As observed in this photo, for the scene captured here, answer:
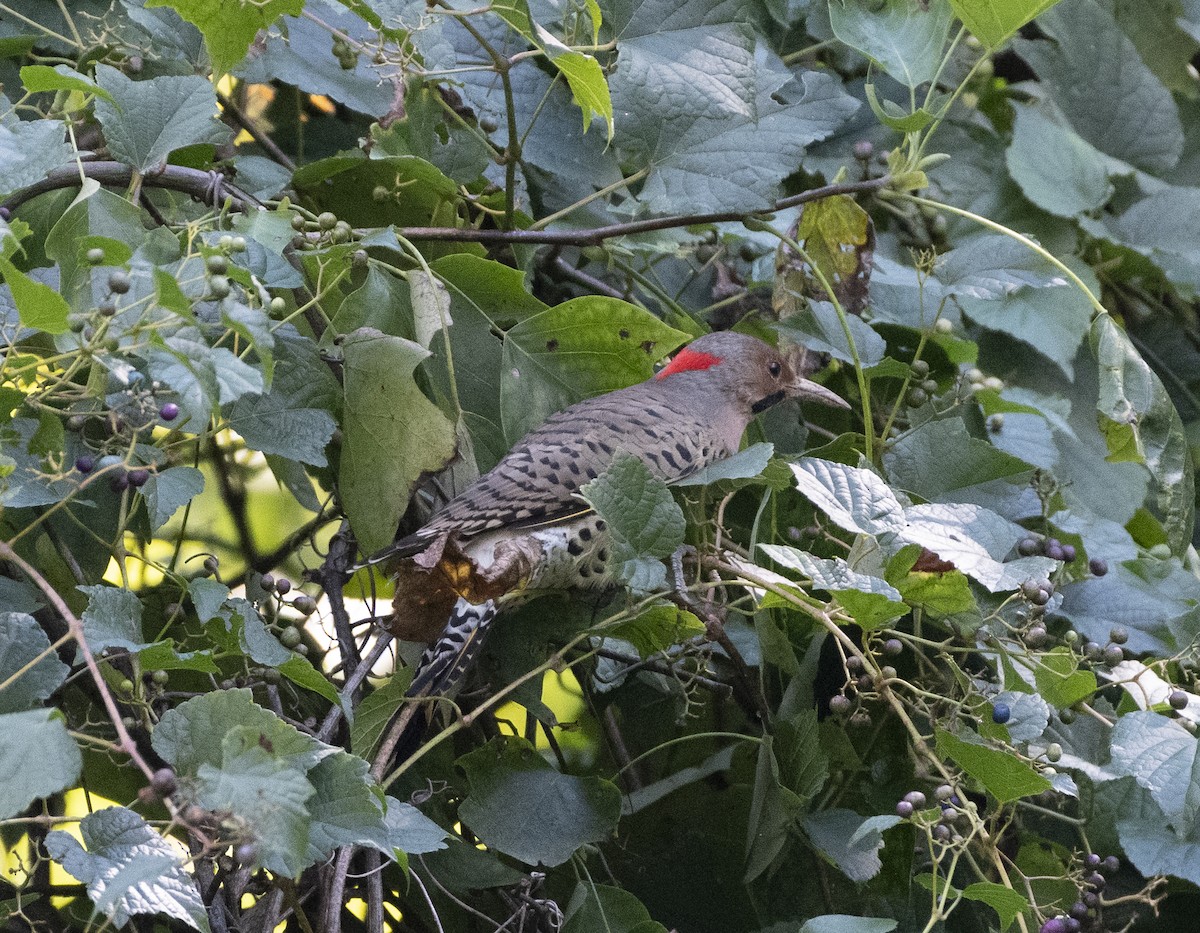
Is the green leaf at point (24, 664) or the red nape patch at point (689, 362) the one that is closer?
the green leaf at point (24, 664)

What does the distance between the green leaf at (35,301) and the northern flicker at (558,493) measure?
604 millimetres

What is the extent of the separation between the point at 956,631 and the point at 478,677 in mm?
777

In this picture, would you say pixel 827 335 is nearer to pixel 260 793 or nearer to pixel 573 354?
Result: pixel 573 354

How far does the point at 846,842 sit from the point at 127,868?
1.10m

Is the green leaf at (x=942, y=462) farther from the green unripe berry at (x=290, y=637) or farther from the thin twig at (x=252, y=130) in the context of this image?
the thin twig at (x=252, y=130)

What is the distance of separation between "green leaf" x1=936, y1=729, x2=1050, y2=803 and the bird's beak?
36.9 inches

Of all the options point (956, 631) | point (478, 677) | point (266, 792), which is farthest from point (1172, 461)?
point (266, 792)

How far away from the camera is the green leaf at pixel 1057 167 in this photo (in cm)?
295

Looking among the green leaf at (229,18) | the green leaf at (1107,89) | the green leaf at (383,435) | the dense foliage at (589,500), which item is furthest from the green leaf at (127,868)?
the green leaf at (1107,89)

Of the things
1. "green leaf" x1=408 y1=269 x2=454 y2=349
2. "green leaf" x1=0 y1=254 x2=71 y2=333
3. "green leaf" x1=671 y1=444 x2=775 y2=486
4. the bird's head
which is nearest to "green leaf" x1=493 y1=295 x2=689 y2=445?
"green leaf" x1=408 y1=269 x2=454 y2=349

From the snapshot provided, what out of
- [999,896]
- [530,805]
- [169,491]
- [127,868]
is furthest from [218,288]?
[999,896]

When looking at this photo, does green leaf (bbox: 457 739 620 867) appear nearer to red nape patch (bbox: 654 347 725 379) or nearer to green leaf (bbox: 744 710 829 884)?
green leaf (bbox: 744 710 829 884)

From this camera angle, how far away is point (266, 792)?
47.2 inches

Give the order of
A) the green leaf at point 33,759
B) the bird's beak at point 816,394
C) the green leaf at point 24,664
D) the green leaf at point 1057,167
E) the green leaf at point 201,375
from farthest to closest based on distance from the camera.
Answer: the green leaf at point 1057,167 < the bird's beak at point 816,394 < the green leaf at point 24,664 < the green leaf at point 201,375 < the green leaf at point 33,759
